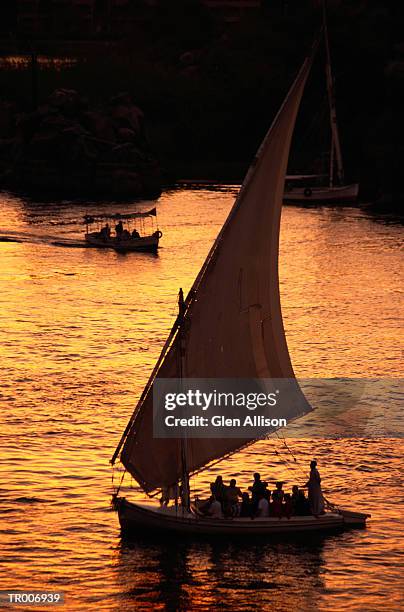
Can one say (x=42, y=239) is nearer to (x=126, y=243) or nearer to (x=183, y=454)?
(x=126, y=243)

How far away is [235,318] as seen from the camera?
54.8m

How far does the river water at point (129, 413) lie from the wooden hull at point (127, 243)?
102 centimetres

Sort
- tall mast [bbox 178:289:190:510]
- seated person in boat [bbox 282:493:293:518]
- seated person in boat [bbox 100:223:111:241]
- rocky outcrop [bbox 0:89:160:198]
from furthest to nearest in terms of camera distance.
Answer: rocky outcrop [bbox 0:89:160:198]
seated person in boat [bbox 100:223:111:241]
seated person in boat [bbox 282:493:293:518]
tall mast [bbox 178:289:190:510]

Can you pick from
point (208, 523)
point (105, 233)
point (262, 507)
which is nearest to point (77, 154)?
point (105, 233)

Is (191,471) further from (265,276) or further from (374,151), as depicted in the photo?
(374,151)

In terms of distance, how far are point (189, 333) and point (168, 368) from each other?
1.55 m

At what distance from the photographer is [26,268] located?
413 feet

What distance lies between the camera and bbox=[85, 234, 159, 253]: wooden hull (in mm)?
134000

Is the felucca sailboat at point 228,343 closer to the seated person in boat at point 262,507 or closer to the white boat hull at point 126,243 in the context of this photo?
the seated person in boat at point 262,507

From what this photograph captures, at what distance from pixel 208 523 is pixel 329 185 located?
425ft

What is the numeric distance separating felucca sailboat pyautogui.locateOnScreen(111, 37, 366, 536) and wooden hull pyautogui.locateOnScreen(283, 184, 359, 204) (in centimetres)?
11867

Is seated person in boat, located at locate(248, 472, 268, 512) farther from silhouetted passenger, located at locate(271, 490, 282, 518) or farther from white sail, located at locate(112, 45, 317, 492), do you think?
white sail, located at locate(112, 45, 317, 492)

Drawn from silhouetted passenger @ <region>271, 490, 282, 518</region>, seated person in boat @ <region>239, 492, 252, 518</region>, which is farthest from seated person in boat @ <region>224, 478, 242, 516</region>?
silhouetted passenger @ <region>271, 490, 282, 518</region>

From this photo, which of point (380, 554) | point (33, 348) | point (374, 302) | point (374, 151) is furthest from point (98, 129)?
point (380, 554)
